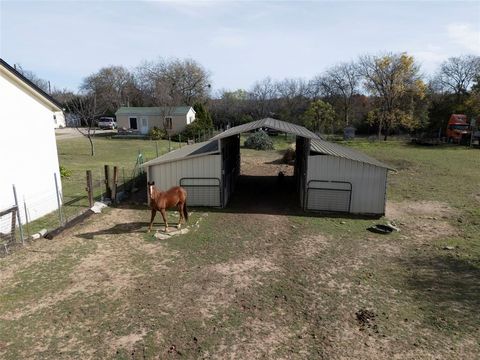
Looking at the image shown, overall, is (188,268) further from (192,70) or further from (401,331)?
(192,70)

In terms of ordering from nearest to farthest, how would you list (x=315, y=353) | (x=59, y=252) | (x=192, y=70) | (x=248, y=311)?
(x=315, y=353) < (x=248, y=311) < (x=59, y=252) < (x=192, y=70)

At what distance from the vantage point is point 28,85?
11.8 m

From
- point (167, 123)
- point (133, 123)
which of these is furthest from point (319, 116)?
point (133, 123)

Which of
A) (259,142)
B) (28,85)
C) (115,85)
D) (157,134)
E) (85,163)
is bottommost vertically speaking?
(85,163)

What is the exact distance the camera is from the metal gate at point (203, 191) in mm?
13852

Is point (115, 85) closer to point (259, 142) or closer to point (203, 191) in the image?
point (259, 142)

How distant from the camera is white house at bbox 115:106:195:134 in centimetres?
4197

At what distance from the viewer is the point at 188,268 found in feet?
28.5

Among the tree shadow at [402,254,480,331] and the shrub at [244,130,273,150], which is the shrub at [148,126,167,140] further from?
the tree shadow at [402,254,480,331]

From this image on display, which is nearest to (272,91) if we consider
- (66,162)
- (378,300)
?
(66,162)

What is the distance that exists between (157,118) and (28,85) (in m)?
31.8

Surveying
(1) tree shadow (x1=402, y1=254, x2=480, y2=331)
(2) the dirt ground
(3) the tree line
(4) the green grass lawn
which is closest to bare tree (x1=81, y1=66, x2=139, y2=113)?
(3) the tree line

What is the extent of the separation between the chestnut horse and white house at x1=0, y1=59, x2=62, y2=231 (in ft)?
13.7

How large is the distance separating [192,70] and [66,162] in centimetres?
3843
